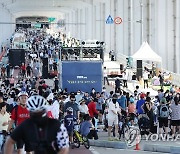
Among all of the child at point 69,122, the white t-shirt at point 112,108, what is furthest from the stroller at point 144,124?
the child at point 69,122

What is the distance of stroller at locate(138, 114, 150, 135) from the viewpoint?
57.9ft

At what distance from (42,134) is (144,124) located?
12.6m

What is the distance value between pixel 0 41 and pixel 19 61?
103ft

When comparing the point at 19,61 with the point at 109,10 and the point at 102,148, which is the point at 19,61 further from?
the point at 109,10

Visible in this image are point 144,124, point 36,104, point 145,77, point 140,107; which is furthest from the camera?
point 145,77

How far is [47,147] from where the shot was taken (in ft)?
17.6

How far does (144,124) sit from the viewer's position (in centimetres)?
1769

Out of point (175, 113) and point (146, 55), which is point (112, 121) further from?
point (146, 55)

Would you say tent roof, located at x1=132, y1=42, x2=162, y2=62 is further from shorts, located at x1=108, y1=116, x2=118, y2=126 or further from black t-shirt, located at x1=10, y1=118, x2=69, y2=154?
black t-shirt, located at x1=10, y1=118, x2=69, y2=154

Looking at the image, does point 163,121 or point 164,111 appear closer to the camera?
point 164,111

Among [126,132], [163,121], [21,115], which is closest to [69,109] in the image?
[126,132]

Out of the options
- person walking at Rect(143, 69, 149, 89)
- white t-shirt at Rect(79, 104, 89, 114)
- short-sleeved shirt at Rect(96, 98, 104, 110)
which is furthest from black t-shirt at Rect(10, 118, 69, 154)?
person walking at Rect(143, 69, 149, 89)

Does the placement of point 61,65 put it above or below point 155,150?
above

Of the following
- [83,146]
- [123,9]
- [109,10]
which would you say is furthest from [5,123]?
[109,10]
